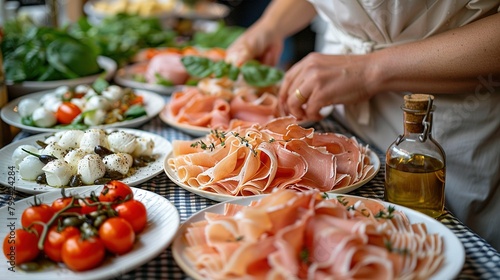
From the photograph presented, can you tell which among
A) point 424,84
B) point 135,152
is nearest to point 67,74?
point 135,152

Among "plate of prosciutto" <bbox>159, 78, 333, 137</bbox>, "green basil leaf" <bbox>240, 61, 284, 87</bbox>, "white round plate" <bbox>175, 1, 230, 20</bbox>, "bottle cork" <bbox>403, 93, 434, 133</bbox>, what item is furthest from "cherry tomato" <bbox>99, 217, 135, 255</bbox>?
"white round plate" <bbox>175, 1, 230, 20</bbox>

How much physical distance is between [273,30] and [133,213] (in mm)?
1477

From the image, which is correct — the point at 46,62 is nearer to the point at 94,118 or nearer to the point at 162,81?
the point at 162,81

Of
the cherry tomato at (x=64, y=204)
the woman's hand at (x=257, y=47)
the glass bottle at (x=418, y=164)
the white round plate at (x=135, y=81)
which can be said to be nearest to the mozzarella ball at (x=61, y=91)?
the white round plate at (x=135, y=81)

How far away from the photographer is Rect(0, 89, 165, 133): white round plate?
5.85 feet

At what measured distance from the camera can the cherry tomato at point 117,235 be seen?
97cm

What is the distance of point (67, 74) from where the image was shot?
90.4 inches

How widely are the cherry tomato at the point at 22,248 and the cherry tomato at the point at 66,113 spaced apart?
887mm

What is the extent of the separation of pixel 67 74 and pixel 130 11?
2008mm

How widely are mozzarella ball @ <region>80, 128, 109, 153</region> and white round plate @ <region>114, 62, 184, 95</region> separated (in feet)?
2.80

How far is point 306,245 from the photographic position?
93 centimetres

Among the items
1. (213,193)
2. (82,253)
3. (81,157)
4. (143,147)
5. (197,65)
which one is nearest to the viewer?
(82,253)

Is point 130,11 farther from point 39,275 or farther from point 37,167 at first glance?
point 39,275

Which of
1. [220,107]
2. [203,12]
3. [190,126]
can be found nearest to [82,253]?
[190,126]
